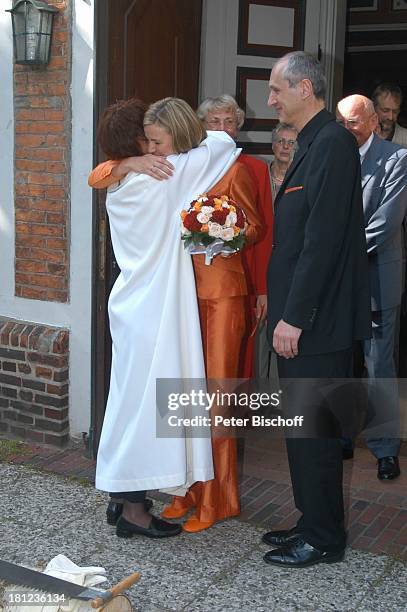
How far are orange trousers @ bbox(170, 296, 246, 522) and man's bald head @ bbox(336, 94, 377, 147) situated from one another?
1.21 metres

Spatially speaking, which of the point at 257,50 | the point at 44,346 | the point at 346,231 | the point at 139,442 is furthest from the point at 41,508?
the point at 257,50

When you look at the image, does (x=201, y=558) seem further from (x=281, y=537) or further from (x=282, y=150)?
(x=282, y=150)

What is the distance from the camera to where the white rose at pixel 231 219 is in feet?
12.0

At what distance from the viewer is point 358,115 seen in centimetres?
445

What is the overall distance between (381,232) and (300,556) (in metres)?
1.79

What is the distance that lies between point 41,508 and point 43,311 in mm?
1410

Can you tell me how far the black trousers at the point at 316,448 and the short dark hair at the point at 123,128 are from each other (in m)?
1.21

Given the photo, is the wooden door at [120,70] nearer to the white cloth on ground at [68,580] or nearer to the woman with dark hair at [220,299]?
the woman with dark hair at [220,299]

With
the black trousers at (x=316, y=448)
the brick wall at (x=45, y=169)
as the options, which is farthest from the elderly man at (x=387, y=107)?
the black trousers at (x=316, y=448)

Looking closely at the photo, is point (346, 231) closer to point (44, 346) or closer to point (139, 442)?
point (139, 442)

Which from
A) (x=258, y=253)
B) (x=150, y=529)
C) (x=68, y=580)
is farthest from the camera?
(x=258, y=253)

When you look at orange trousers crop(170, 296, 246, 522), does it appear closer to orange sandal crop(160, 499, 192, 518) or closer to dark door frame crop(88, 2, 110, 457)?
orange sandal crop(160, 499, 192, 518)

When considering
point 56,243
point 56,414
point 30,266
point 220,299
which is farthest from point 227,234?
point 56,414

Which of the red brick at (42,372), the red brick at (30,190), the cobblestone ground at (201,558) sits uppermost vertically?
the red brick at (30,190)
